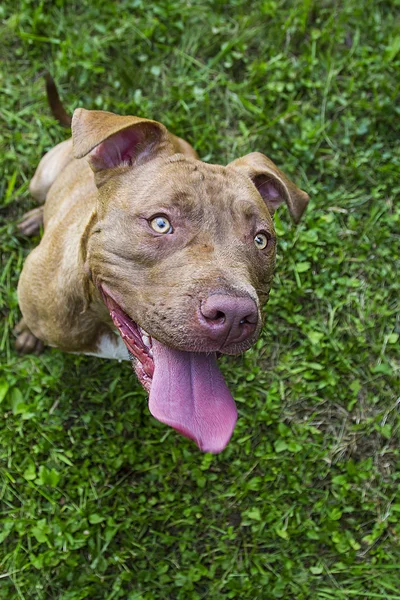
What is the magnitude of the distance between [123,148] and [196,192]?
496mm

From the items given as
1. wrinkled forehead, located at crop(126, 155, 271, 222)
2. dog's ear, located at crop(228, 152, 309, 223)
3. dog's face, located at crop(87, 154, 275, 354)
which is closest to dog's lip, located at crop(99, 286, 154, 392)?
dog's face, located at crop(87, 154, 275, 354)

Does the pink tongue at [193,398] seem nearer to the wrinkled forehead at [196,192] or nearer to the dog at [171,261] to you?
the dog at [171,261]

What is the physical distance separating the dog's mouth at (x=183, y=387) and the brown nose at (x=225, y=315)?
41 centimetres

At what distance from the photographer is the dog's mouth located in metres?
3.14

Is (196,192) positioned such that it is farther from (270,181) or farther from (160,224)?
(270,181)

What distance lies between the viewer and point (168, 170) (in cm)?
326

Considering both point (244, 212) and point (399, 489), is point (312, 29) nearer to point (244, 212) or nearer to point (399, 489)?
point (244, 212)

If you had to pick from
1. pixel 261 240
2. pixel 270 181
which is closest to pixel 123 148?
pixel 261 240

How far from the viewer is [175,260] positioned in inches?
119

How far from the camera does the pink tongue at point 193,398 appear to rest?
3.14m

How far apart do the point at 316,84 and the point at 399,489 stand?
3.44m

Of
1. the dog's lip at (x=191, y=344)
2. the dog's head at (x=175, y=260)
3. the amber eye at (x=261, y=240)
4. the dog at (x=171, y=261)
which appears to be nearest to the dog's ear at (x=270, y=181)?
the dog at (x=171, y=261)

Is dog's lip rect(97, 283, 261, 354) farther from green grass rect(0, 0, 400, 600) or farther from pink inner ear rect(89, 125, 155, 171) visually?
green grass rect(0, 0, 400, 600)

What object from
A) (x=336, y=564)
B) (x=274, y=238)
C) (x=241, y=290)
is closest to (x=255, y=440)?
(x=336, y=564)
